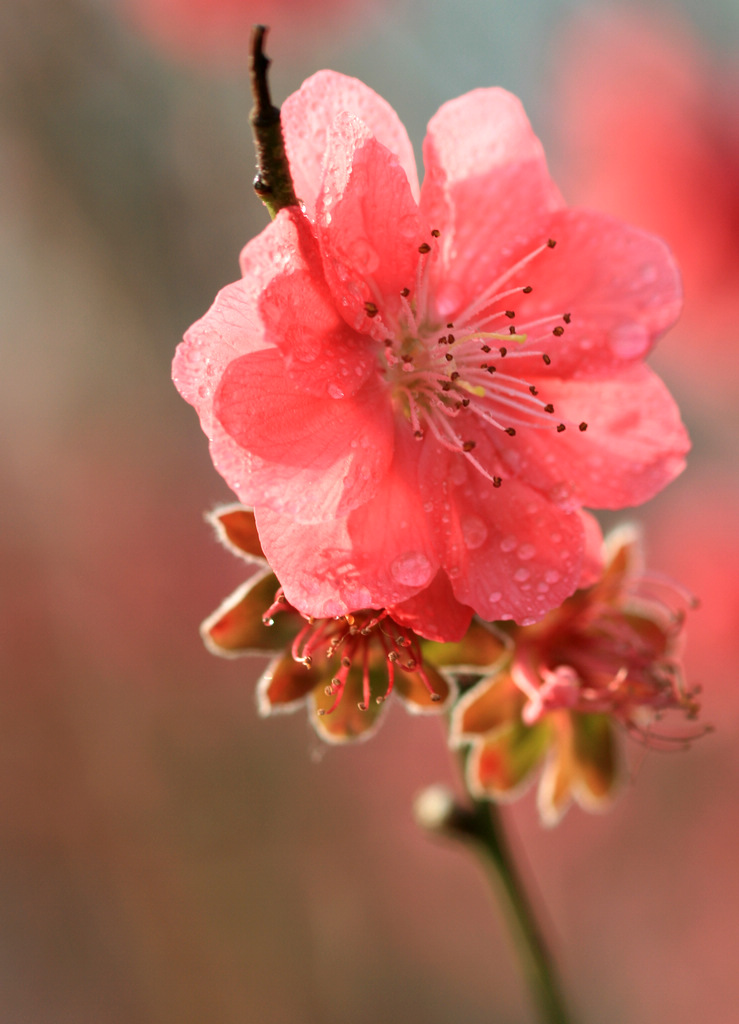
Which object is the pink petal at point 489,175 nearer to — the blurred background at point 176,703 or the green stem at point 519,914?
the green stem at point 519,914

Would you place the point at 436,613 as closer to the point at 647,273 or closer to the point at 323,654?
the point at 323,654

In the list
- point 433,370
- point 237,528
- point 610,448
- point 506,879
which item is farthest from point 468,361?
point 506,879

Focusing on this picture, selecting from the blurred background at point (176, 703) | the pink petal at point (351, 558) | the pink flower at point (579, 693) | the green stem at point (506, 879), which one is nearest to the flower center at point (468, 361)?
the pink petal at point (351, 558)

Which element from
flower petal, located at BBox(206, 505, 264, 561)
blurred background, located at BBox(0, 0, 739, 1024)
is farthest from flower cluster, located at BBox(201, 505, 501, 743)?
blurred background, located at BBox(0, 0, 739, 1024)

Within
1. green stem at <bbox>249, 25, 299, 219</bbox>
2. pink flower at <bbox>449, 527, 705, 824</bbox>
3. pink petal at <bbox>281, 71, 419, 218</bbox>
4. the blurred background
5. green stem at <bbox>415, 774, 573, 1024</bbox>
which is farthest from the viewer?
the blurred background

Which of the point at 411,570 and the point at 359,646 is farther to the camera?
the point at 359,646

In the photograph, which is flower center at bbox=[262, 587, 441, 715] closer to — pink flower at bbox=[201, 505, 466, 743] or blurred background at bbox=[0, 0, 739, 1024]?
pink flower at bbox=[201, 505, 466, 743]

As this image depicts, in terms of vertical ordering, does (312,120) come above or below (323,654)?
above
